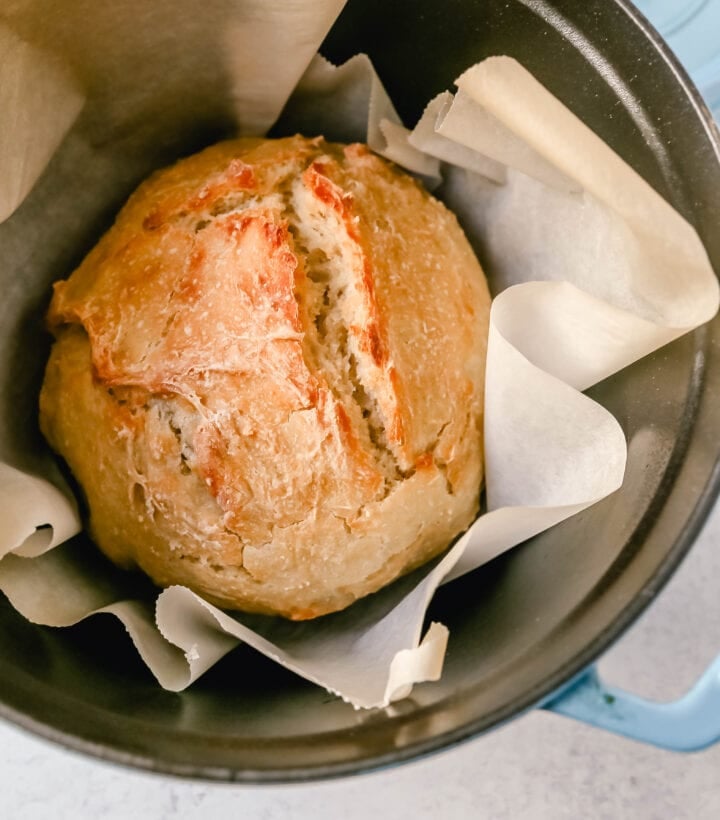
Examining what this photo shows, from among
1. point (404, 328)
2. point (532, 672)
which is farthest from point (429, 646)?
point (404, 328)

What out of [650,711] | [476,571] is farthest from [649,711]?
[476,571]

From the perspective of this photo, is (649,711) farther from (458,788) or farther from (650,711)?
(458,788)

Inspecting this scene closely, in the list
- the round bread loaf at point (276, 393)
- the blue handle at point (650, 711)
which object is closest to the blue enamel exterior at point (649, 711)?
the blue handle at point (650, 711)

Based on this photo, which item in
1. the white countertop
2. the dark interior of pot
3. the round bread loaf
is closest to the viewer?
the dark interior of pot

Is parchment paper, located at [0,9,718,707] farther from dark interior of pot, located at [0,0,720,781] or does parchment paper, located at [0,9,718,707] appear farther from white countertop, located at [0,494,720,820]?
white countertop, located at [0,494,720,820]

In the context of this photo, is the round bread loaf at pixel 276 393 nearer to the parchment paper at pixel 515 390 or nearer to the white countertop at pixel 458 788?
the parchment paper at pixel 515 390

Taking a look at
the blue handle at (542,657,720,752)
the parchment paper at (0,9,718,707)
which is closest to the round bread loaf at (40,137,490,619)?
the parchment paper at (0,9,718,707)

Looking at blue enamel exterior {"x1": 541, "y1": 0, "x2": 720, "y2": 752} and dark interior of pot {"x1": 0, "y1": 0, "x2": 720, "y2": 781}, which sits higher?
dark interior of pot {"x1": 0, "y1": 0, "x2": 720, "y2": 781}
